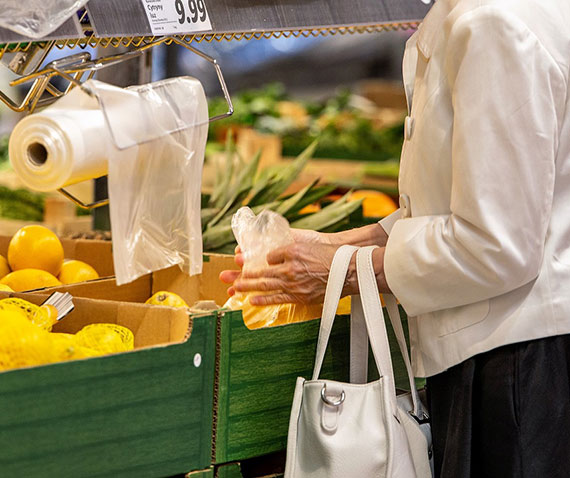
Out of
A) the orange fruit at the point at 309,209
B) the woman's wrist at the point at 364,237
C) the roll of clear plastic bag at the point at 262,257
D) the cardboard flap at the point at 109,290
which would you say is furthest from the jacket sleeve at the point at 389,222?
the orange fruit at the point at 309,209

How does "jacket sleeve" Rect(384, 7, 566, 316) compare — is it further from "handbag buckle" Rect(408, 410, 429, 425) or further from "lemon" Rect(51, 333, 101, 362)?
"lemon" Rect(51, 333, 101, 362)

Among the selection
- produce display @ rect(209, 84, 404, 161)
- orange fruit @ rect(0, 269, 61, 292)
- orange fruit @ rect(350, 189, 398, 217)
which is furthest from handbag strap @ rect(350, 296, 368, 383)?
produce display @ rect(209, 84, 404, 161)

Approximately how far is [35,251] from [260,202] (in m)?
0.86

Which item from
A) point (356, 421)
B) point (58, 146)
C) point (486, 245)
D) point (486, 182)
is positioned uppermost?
point (58, 146)

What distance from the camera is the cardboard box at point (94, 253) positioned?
2.47m

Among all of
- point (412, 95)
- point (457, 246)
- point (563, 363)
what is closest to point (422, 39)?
point (412, 95)

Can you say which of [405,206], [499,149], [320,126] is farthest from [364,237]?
[320,126]

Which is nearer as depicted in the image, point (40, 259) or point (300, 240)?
point (300, 240)

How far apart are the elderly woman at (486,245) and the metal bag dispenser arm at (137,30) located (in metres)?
0.37

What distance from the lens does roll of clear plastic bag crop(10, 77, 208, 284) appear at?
1.41 metres

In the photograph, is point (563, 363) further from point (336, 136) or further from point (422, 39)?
point (336, 136)

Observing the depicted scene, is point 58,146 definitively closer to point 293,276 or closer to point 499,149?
point 293,276

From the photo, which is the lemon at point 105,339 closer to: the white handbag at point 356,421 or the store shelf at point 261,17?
the white handbag at point 356,421

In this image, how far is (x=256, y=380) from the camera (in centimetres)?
164
